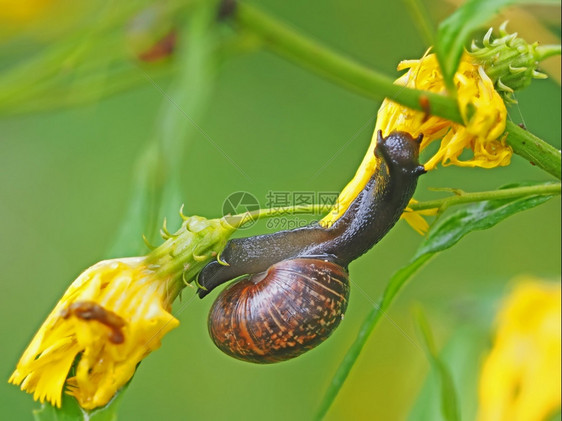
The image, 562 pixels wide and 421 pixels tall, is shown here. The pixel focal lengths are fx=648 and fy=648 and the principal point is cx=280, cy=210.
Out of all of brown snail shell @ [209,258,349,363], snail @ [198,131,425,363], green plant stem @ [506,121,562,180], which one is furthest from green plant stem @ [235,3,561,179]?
brown snail shell @ [209,258,349,363]

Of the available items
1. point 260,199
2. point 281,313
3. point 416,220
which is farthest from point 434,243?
point 260,199

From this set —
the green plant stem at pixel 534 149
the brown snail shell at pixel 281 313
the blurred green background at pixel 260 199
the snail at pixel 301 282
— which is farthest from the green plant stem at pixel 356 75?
the blurred green background at pixel 260 199

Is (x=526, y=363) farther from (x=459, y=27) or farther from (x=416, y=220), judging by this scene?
(x=459, y=27)

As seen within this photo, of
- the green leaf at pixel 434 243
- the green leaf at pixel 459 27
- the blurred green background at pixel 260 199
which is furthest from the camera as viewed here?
the blurred green background at pixel 260 199

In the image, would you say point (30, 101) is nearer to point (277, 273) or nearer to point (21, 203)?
point (277, 273)

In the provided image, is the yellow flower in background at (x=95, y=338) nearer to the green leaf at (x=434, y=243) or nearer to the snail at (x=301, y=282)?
the snail at (x=301, y=282)
